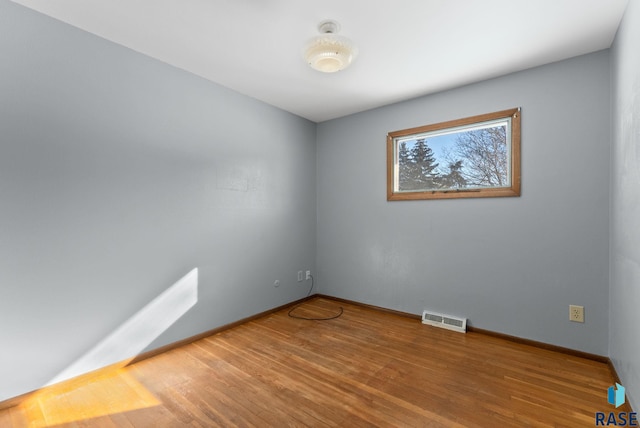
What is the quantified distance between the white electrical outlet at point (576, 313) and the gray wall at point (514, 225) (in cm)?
3

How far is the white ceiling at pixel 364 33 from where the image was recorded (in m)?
1.76

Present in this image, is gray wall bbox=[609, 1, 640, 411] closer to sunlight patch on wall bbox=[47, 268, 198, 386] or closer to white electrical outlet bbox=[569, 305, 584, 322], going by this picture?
white electrical outlet bbox=[569, 305, 584, 322]

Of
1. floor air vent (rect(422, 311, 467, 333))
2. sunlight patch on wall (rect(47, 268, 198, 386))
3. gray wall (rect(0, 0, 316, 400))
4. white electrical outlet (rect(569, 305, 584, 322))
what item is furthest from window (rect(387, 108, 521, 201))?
sunlight patch on wall (rect(47, 268, 198, 386))

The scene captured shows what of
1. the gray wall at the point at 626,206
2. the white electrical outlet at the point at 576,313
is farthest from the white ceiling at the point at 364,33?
the white electrical outlet at the point at 576,313

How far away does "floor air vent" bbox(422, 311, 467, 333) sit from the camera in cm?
279

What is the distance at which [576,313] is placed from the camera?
7.49 feet

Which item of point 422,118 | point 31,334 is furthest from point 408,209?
point 31,334

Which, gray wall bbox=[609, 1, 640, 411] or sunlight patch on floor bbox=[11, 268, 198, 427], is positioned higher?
gray wall bbox=[609, 1, 640, 411]

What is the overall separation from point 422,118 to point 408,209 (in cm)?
102

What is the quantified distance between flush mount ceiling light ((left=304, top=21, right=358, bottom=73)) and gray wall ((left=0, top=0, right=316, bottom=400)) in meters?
1.28

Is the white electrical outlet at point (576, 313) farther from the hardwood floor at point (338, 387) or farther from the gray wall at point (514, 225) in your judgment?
the hardwood floor at point (338, 387)

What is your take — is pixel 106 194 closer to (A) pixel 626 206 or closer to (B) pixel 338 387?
(B) pixel 338 387

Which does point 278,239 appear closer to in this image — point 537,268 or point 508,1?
point 537,268

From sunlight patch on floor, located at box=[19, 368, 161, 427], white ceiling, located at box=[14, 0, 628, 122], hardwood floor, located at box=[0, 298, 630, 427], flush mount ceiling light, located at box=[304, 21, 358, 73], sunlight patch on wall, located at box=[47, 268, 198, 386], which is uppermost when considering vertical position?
white ceiling, located at box=[14, 0, 628, 122]
